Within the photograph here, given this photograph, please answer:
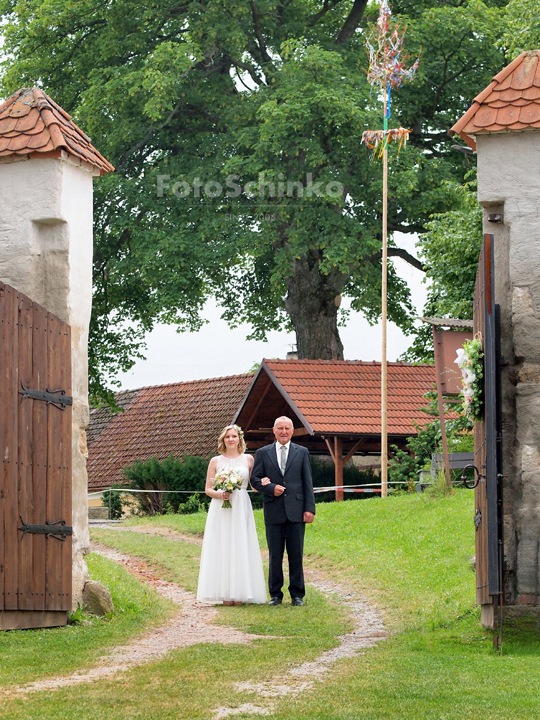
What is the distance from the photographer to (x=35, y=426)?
8.69m

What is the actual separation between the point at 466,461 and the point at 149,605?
9470 mm

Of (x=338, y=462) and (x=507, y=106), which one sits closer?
(x=507, y=106)

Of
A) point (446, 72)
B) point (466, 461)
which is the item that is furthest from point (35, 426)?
point (446, 72)

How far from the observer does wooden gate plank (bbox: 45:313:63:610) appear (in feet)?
28.7

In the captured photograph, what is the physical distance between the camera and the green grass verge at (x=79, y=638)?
22.1 ft

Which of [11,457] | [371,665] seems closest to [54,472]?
[11,457]

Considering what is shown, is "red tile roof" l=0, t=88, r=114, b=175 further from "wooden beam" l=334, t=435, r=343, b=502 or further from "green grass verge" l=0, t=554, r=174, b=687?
"wooden beam" l=334, t=435, r=343, b=502

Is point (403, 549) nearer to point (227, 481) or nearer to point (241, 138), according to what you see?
point (227, 481)

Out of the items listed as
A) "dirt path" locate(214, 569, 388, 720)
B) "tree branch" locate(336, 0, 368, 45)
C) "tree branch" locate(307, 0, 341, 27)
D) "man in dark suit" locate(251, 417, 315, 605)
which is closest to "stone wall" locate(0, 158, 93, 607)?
"man in dark suit" locate(251, 417, 315, 605)

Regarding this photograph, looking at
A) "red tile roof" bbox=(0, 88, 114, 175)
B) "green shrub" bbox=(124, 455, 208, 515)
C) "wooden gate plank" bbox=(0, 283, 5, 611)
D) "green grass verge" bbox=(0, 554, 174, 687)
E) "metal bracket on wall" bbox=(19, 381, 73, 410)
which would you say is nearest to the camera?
"green grass verge" bbox=(0, 554, 174, 687)

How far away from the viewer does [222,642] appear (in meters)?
7.88

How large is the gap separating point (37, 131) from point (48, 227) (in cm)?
80

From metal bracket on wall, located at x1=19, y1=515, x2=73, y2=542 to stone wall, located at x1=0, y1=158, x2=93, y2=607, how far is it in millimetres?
509

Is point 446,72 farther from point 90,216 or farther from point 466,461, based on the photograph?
point 90,216
